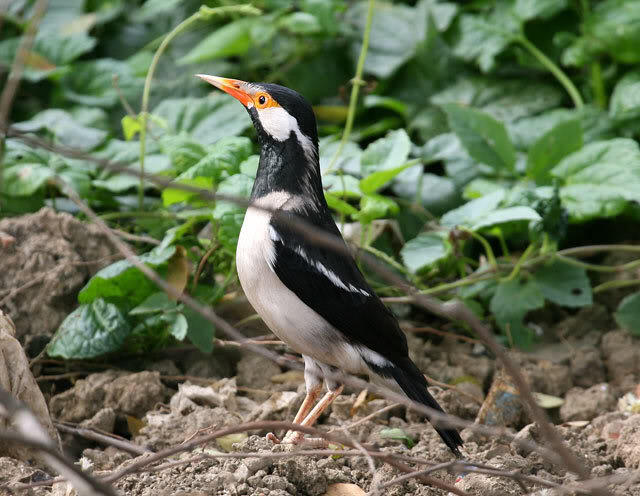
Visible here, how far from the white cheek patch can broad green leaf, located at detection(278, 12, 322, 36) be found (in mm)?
1980

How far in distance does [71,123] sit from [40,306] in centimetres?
159

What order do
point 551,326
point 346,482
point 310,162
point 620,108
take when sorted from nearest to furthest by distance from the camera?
point 346,482 < point 310,162 < point 551,326 < point 620,108

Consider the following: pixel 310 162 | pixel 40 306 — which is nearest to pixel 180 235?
pixel 40 306

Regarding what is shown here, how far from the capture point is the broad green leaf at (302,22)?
5328mm

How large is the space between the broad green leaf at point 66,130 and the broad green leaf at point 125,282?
132cm

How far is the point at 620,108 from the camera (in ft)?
17.5

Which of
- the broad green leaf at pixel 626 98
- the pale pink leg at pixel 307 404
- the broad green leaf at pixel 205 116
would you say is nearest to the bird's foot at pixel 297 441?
the pale pink leg at pixel 307 404

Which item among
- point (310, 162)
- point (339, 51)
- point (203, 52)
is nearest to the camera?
point (310, 162)

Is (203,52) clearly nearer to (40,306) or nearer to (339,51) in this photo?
(339,51)

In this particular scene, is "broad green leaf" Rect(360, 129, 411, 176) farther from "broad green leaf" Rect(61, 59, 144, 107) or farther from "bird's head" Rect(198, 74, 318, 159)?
"broad green leaf" Rect(61, 59, 144, 107)

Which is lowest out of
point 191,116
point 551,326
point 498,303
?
point 551,326

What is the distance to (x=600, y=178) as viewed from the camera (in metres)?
4.77

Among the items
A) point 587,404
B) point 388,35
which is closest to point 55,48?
point 388,35

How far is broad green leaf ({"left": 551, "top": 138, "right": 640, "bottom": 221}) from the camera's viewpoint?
461 centimetres
